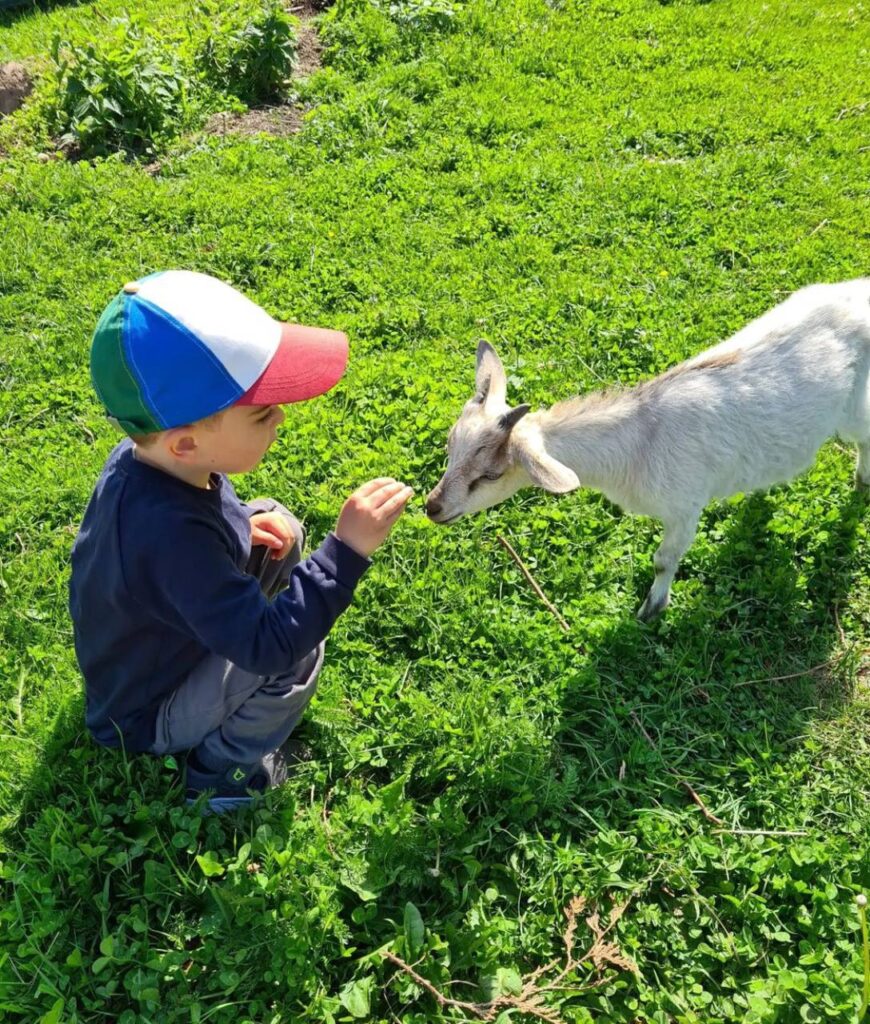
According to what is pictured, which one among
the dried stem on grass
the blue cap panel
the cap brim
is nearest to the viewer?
the blue cap panel

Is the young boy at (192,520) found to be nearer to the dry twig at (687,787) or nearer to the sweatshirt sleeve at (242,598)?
the sweatshirt sleeve at (242,598)

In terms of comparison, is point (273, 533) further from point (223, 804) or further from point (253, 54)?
point (253, 54)

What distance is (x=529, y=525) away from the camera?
4008mm

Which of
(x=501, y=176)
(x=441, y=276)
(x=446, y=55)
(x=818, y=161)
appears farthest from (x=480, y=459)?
(x=446, y=55)

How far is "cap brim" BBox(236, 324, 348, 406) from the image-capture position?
2.13m

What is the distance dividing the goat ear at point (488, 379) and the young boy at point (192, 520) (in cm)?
121

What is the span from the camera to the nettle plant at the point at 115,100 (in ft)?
21.9

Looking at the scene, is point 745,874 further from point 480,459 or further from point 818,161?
point 818,161

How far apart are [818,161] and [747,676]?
484cm

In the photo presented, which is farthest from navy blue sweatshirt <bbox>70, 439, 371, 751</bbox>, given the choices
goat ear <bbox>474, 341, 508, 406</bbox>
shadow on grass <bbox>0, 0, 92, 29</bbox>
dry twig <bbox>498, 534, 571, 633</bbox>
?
shadow on grass <bbox>0, 0, 92, 29</bbox>

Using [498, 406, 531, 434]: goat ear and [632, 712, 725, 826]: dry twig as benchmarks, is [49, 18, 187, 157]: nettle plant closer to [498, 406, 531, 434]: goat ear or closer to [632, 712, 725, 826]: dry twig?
[498, 406, 531, 434]: goat ear

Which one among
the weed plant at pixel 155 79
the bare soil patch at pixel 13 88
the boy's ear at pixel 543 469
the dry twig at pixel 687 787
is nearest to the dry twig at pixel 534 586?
the dry twig at pixel 687 787

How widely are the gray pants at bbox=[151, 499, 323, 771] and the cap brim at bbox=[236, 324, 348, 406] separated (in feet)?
3.13

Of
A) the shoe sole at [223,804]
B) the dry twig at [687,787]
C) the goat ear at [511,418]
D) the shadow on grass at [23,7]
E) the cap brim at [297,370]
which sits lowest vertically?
the dry twig at [687,787]
